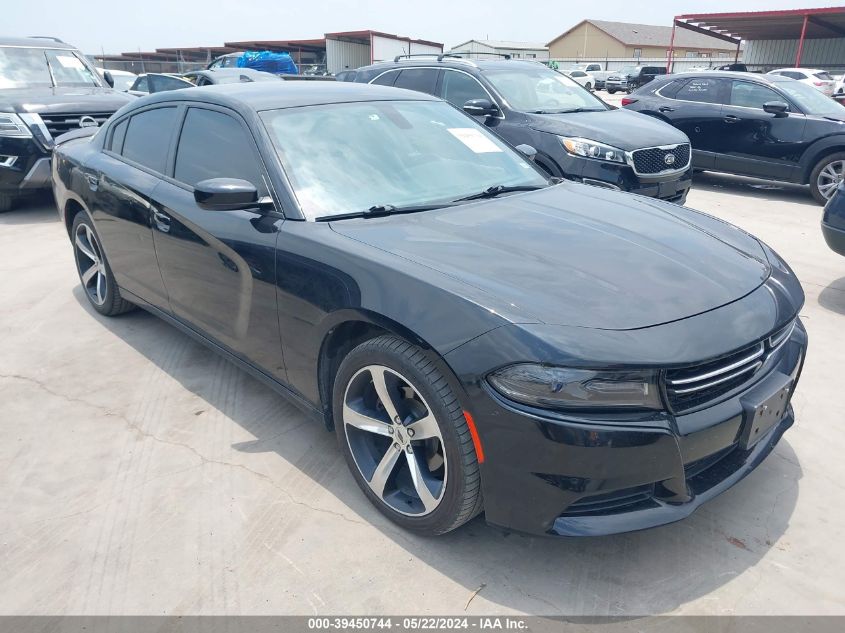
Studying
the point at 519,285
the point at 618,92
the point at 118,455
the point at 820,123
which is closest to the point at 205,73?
the point at 820,123

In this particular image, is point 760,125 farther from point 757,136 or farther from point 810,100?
point 810,100

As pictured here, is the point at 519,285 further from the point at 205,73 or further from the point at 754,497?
the point at 205,73

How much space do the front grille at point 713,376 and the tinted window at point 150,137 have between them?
9.73 ft

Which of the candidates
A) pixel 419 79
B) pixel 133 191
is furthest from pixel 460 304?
pixel 419 79

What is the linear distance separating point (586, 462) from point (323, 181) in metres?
1.71

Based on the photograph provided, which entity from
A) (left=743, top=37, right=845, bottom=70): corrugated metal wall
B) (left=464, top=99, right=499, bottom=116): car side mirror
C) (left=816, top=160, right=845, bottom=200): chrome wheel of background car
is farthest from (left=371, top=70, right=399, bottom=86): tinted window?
(left=743, top=37, right=845, bottom=70): corrugated metal wall

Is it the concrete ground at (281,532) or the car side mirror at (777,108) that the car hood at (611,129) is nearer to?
the car side mirror at (777,108)

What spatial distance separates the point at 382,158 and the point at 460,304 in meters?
1.26

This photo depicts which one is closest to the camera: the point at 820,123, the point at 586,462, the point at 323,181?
the point at 586,462

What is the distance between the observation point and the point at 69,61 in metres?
9.20

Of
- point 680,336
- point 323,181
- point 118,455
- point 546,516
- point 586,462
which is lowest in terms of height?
point 118,455

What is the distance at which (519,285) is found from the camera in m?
2.28

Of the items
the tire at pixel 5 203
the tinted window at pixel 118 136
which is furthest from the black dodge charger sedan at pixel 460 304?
the tire at pixel 5 203

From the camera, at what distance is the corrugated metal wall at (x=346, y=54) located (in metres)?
37.5
